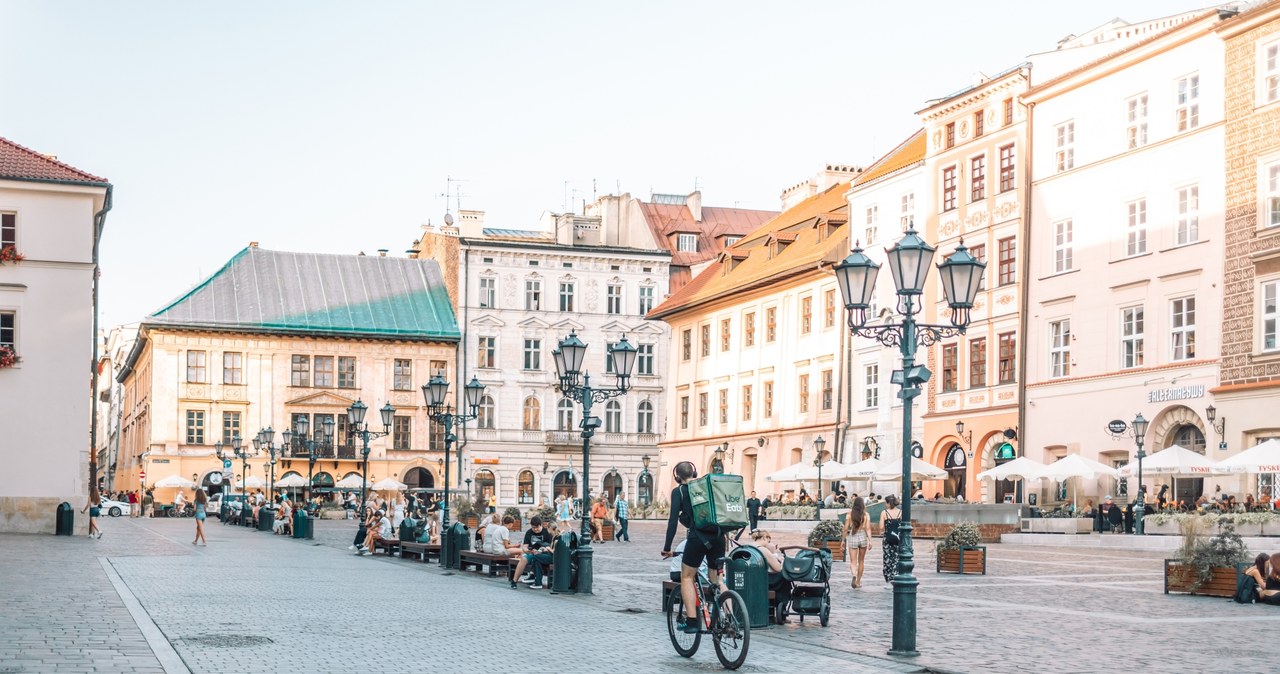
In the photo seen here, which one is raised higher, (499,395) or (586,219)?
(586,219)

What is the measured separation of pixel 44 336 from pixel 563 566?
24929 millimetres

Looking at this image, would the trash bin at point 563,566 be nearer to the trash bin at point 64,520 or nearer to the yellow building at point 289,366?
the trash bin at point 64,520

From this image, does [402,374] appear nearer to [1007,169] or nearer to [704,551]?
[1007,169]

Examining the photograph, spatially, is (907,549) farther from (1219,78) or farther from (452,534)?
(1219,78)

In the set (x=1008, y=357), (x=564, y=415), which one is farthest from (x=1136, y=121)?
(x=564, y=415)

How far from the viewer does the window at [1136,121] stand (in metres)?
43.0

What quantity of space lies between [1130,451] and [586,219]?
156ft

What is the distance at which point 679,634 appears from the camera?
14008 millimetres

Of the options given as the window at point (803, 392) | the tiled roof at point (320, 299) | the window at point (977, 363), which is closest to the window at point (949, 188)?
the window at point (977, 363)

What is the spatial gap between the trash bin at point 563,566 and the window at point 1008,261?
28.9 meters

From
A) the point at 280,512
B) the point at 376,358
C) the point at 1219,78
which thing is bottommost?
the point at 280,512

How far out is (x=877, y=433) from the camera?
54562 mm

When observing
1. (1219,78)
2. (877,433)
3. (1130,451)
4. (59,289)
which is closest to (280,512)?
(59,289)

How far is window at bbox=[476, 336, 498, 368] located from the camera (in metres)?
81.6
